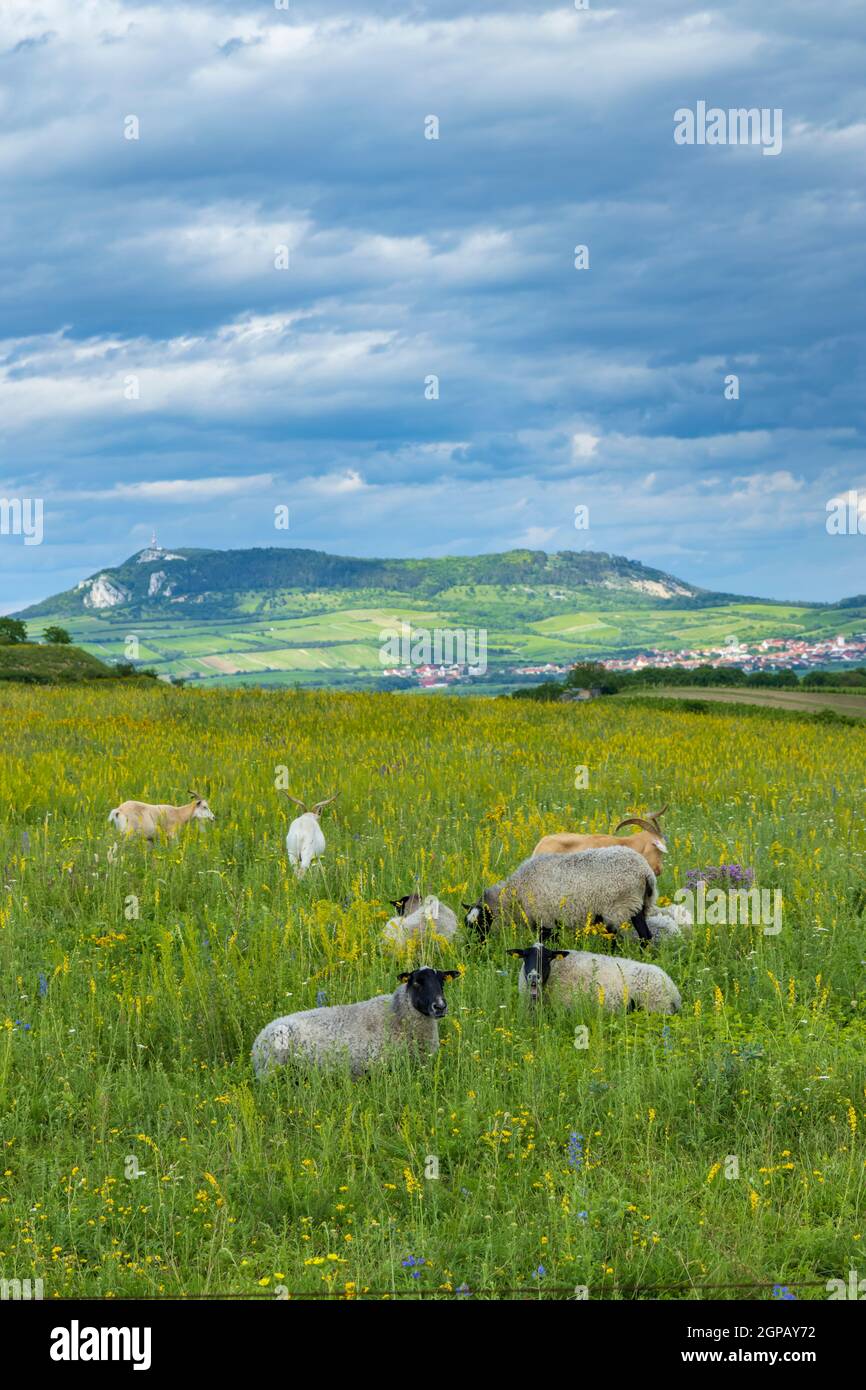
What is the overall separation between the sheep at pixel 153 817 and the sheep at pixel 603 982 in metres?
6.57

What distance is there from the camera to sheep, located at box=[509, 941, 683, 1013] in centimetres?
760

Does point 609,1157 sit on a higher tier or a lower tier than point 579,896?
lower

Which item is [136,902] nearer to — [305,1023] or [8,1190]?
[305,1023]

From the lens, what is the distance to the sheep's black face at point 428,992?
660 centimetres

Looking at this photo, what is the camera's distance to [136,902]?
10164 millimetres

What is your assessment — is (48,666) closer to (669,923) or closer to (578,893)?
(578,893)

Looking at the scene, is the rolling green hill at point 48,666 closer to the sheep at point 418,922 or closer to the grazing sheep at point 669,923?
the sheep at point 418,922

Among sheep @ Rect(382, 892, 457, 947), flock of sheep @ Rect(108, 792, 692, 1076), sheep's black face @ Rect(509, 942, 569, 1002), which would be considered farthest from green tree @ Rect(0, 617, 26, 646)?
sheep's black face @ Rect(509, 942, 569, 1002)

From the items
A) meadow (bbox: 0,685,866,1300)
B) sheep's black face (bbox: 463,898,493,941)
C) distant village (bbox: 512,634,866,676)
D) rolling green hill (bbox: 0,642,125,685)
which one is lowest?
meadow (bbox: 0,685,866,1300)

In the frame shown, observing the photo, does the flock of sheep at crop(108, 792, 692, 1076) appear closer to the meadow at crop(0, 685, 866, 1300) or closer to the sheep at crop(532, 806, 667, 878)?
the sheep at crop(532, 806, 667, 878)

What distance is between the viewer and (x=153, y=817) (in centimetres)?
1336

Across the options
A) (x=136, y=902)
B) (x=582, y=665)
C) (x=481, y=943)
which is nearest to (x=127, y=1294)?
(x=481, y=943)

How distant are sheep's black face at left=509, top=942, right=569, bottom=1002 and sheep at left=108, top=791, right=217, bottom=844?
6.49 metres

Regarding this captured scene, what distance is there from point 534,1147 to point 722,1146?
42.9 inches
